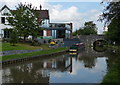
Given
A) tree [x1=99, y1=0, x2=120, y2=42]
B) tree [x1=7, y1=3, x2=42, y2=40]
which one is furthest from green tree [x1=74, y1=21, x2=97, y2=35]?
tree [x1=99, y1=0, x2=120, y2=42]

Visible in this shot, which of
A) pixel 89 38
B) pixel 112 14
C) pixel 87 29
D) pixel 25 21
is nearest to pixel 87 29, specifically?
pixel 87 29

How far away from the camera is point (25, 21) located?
47750 mm

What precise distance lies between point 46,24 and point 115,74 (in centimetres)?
5083

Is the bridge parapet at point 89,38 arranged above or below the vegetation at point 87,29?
below

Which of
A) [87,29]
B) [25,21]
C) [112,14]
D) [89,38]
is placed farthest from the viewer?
[87,29]

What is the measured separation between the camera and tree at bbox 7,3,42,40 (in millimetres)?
47500

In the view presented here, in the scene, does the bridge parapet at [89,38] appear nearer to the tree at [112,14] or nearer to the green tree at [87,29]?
the green tree at [87,29]

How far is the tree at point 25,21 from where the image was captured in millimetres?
47500

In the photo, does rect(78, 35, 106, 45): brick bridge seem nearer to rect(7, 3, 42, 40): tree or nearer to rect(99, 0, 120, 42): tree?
rect(7, 3, 42, 40): tree

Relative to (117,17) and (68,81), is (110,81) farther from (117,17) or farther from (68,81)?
(117,17)

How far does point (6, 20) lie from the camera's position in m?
51.2

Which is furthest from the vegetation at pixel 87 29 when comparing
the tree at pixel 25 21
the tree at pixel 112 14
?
the tree at pixel 112 14

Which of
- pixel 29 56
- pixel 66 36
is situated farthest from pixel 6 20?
pixel 66 36

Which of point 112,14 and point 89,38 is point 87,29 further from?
point 112,14
